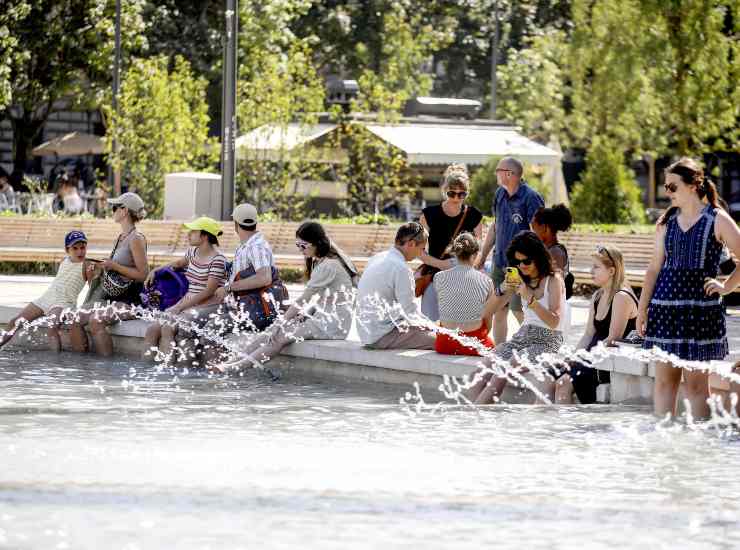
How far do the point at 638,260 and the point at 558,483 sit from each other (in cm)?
1236

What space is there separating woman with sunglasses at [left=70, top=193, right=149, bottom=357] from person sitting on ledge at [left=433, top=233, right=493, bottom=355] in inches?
113

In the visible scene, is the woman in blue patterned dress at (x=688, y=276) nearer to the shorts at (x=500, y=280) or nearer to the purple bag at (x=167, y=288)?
the shorts at (x=500, y=280)

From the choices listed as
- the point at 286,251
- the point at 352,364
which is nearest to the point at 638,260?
the point at 286,251

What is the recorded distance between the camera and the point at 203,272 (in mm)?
12141

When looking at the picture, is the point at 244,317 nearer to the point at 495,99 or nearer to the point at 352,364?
the point at 352,364

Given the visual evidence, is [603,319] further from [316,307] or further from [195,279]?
[195,279]

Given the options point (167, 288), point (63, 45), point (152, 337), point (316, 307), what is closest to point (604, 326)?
point (316, 307)

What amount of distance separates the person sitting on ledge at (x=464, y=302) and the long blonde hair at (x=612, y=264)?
90cm

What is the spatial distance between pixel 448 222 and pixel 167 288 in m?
2.17

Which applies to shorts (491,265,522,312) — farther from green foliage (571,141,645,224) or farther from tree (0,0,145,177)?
tree (0,0,145,177)

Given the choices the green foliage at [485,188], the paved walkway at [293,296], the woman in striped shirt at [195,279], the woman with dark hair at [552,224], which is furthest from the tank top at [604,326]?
the green foliage at [485,188]

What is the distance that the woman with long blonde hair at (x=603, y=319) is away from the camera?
9.37 metres

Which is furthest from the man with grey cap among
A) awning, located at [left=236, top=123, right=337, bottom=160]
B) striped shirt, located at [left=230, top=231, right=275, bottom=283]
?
awning, located at [left=236, top=123, right=337, bottom=160]

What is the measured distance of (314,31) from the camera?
46.8 m
